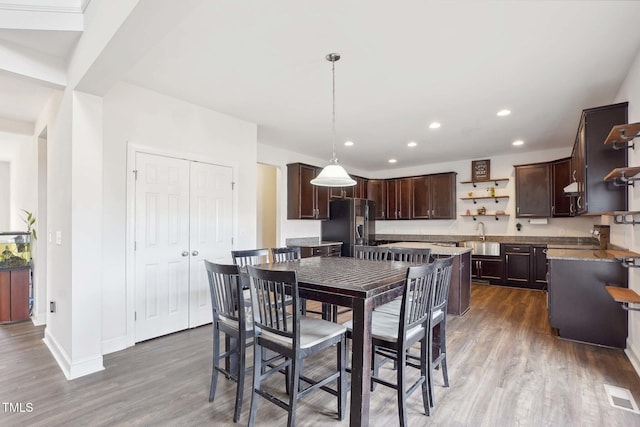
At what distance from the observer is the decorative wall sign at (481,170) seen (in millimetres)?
6656

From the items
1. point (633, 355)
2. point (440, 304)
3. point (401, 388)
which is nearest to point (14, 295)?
point (401, 388)

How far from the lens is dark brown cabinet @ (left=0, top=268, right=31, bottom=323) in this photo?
389cm

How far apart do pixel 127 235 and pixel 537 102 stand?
4670mm

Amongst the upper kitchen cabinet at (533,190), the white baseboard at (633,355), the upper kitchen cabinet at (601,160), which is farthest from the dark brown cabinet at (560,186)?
the white baseboard at (633,355)

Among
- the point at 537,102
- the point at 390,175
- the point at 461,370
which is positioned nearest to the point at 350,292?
the point at 461,370

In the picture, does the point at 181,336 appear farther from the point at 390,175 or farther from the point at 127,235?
the point at 390,175

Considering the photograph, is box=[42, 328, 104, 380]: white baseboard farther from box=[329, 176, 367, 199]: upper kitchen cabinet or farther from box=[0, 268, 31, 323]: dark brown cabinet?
box=[329, 176, 367, 199]: upper kitchen cabinet

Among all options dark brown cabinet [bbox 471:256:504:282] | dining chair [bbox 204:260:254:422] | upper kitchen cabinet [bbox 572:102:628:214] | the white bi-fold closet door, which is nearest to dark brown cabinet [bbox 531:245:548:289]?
dark brown cabinet [bbox 471:256:504:282]

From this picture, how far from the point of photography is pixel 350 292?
186 cm

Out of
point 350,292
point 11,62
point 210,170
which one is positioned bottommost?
point 350,292

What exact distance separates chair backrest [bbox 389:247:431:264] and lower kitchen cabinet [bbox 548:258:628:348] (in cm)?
147

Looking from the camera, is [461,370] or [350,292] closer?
[350,292]

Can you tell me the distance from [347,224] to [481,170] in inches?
121

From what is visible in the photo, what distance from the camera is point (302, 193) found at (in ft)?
19.0
